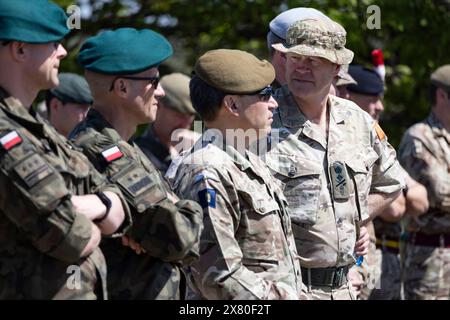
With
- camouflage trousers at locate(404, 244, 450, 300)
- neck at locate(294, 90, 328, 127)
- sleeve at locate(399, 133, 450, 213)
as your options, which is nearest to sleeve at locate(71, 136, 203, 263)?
neck at locate(294, 90, 328, 127)

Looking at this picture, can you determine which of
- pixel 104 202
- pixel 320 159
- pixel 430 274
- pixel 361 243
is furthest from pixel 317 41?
pixel 430 274

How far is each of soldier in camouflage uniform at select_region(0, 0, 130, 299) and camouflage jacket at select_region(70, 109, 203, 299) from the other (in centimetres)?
12

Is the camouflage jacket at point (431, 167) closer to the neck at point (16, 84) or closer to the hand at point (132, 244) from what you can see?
the hand at point (132, 244)

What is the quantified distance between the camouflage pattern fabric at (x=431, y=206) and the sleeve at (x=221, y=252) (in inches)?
145

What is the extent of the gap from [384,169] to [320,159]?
0.55m

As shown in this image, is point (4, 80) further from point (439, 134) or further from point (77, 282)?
point (439, 134)

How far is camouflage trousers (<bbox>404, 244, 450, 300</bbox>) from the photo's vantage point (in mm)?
8016

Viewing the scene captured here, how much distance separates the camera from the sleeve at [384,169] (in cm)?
563

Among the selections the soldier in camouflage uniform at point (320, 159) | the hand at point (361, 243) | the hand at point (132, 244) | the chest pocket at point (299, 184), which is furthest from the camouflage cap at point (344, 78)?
the hand at point (132, 244)

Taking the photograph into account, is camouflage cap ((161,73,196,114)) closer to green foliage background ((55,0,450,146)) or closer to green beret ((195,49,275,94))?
green foliage background ((55,0,450,146))
